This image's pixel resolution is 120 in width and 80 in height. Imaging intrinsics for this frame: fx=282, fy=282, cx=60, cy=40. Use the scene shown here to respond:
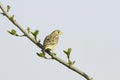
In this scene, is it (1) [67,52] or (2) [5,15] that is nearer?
(2) [5,15]

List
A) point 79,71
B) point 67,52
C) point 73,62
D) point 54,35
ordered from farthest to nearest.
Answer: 1. point 54,35
2. point 67,52
3. point 73,62
4. point 79,71

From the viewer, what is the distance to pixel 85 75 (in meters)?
3.22

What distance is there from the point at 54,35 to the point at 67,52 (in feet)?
12.5

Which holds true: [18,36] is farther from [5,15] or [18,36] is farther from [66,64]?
[66,64]

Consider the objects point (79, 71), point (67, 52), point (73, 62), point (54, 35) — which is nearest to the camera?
point (79, 71)

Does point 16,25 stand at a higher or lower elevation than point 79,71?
higher

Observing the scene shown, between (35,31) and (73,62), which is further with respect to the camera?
(35,31)

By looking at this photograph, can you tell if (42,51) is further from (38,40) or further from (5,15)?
(5,15)

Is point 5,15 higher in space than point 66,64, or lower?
higher

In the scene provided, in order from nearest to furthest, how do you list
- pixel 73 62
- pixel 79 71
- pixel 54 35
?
1. pixel 79 71
2. pixel 73 62
3. pixel 54 35

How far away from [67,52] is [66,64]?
0.49 m

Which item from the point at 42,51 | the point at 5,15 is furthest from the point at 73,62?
the point at 5,15

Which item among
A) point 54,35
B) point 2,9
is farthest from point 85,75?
point 54,35

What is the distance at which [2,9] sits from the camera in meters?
3.30
